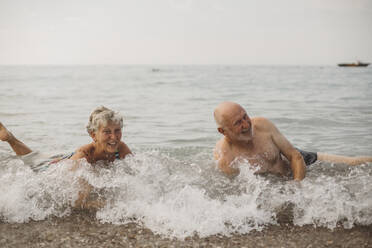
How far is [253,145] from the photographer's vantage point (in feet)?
15.1

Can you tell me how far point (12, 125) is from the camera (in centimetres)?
931

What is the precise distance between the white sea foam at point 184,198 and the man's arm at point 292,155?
175mm

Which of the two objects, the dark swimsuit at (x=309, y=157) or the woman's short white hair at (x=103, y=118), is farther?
the dark swimsuit at (x=309, y=157)

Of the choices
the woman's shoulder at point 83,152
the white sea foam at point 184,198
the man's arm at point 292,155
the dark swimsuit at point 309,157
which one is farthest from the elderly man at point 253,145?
the woman's shoulder at point 83,152

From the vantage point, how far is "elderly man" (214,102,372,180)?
4340 millimetres

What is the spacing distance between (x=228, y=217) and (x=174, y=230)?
1.73 feet

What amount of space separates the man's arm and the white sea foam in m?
0.18

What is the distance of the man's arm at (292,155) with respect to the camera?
4.33 metres

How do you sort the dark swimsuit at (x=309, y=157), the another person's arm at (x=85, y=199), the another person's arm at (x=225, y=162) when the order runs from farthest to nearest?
the dark swimsuit at (x=309, y=157), the another person's arm at (x=225, y=162), the another person's arm at (x=85, y=199)

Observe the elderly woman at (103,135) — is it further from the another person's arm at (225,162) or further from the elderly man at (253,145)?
the another person's arm at (225,162)

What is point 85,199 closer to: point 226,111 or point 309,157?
point 226,111

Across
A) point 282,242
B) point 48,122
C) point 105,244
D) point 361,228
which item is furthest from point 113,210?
point 48,122

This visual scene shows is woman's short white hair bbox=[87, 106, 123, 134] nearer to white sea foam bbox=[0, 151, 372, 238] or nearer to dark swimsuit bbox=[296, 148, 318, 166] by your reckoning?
white sea foam bbox=[0, 151, 372, 238]

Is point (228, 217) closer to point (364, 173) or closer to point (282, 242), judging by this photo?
point (282, 242)
